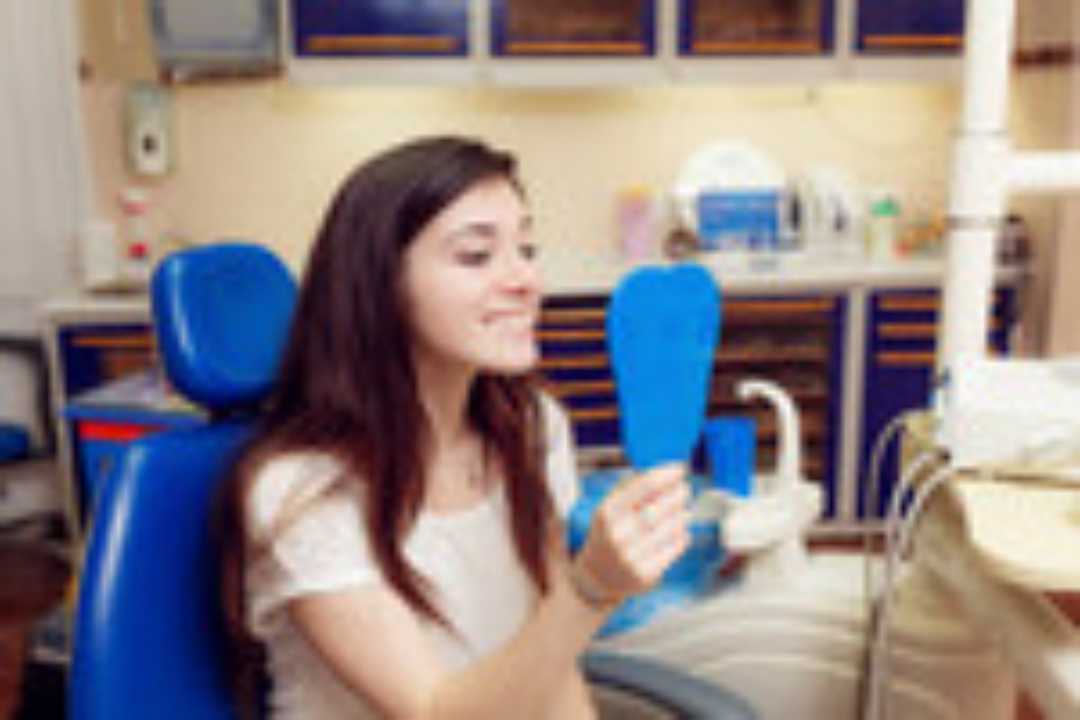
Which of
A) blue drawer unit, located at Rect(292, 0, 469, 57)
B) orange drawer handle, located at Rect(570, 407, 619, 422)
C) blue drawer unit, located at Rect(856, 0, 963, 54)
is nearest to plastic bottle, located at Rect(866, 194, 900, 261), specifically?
blue drawer unit, located at Rect(856, 0, 963, 54)

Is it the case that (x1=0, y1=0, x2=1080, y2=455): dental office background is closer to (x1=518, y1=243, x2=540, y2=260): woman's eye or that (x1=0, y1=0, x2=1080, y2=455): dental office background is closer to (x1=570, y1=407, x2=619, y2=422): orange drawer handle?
(x1=570, y1=407, x2=619, y2=422): orange drawer handle

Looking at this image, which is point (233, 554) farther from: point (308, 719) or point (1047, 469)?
point (1047, 469)

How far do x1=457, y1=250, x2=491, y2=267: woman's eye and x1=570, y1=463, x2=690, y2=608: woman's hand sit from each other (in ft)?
1.04

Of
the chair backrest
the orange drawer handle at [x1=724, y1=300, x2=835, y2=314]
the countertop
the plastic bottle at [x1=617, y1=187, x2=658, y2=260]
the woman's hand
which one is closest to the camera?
the woman's hand

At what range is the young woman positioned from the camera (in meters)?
0.97

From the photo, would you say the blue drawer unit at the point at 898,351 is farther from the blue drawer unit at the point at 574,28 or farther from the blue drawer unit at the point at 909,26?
the blue drawer unit at the point at 574,28

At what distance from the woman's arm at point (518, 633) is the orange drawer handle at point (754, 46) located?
2570 mm

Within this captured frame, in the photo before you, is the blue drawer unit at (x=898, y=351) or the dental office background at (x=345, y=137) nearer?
the blue drawer unit at (x=898, y=351)

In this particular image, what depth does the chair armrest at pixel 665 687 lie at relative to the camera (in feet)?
3.60

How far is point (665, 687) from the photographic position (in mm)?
1153

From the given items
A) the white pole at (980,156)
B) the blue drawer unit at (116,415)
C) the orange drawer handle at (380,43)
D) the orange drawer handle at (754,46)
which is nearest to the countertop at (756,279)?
the blue drawer unit at (116,415)

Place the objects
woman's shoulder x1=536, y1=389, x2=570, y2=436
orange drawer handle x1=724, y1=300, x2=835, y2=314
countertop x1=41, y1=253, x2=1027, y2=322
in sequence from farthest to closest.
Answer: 1. orange drawer handle x1=724, y1=300, x2=835, y2=314
2. countertop x1=41, y1=253, x2=1027, y2=322
3. woman's shoulder x1=536, y1=389, x2=570, y2=436

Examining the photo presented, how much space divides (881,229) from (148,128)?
2.37m


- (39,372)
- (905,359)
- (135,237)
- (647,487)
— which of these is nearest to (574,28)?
(905,359)
